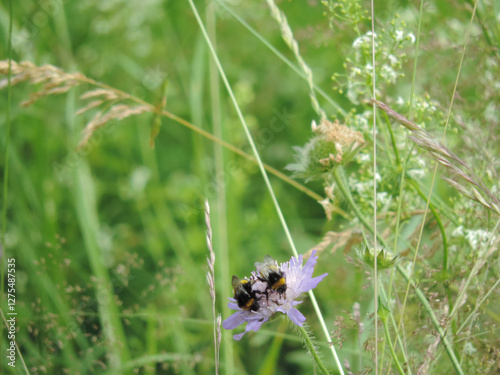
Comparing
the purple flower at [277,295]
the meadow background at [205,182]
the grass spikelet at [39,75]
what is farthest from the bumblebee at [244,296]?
the grass spikelet at [39,75]

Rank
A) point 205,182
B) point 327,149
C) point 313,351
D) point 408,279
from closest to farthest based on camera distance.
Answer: point 313,351 → point 408,279 → point 327,149 → point 205,182

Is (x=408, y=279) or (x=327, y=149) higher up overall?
(x=327, y=149)

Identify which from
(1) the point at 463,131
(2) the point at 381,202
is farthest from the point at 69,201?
(1) the point at 463,131

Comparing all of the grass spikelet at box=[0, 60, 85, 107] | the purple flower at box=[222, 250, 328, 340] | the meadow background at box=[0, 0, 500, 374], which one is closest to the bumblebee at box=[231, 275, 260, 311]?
the purple flower at box=[222, 250, 328, 340]

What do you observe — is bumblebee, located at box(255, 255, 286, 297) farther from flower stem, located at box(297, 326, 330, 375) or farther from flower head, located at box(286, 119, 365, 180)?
flower head, located at box(286, 119, 365, 180)

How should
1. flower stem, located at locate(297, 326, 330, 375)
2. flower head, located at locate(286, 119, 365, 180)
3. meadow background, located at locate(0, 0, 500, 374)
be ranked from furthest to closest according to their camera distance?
meadow background, located at locate(0, 0, 500, 374), flower head, located at locate(286, 119, 365, 180), flower stem, located at locate(297, 326, 330, 375)

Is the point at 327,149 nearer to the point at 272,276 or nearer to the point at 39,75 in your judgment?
the point at 272,276

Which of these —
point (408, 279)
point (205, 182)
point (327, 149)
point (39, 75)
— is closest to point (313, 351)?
point (408, 279)

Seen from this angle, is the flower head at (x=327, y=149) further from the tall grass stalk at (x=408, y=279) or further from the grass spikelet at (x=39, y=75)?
the grass spikelet at (x=39, y=75)
